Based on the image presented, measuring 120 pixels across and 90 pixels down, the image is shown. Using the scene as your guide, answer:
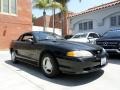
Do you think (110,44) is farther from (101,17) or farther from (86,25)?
(86,25)

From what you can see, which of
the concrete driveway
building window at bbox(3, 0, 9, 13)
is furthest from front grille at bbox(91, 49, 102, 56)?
building window at bbox(3, 0, 9, 13)

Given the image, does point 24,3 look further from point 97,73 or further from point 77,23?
point 97,73

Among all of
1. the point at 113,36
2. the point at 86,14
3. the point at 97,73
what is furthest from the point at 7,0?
the point at 97,73

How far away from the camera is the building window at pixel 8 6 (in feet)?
61.2

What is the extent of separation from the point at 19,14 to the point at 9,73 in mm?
13330

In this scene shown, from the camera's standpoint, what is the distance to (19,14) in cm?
2009

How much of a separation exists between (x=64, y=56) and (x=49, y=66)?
756 millimetres

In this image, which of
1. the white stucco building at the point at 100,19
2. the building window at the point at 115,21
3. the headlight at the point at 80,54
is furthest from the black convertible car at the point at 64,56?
the building window at the point at 115,21

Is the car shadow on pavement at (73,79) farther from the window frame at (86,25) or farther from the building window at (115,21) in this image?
the window frame at (86,25)

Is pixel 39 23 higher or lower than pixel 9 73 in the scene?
higher

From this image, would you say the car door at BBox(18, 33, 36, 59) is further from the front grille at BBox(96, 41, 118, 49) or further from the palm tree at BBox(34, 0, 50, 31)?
the palm tree at BBox(34, 0, 50, 31)

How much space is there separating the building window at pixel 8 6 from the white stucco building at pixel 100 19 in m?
5.82

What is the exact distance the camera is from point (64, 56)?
20.1ft

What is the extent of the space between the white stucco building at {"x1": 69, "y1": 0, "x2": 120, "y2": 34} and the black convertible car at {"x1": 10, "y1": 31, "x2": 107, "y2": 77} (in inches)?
387
